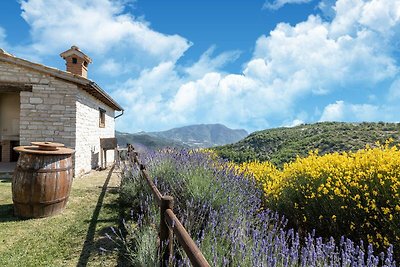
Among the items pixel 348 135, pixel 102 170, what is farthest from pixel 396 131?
pixel 102 170

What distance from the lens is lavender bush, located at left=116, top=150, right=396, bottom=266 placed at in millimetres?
2662

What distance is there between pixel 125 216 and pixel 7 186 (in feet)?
16.0

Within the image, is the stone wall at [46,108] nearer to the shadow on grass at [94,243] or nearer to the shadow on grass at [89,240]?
the shadow on grass at [89,240]

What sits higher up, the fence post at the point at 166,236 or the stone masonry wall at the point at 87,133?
the stone masonry wall at the point at 87,133

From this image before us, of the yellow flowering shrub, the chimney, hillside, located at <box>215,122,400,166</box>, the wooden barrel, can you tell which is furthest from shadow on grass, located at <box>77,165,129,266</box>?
hillside, located at <box>215,122,400,166</box>

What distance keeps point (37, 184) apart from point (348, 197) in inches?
195

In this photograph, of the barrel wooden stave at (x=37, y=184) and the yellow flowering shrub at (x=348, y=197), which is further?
the barrel wooden stave at (x=37, y=184)

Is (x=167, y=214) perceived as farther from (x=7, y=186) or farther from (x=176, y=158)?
(x=7, y=186)

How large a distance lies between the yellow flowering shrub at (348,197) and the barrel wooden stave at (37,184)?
3.88 meters

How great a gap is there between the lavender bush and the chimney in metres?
8.62

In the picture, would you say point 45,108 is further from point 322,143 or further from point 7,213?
point 322,143

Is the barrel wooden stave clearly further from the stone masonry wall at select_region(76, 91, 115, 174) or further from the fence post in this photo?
the stone masonry wall at select_region(76, 91, 115, 174)

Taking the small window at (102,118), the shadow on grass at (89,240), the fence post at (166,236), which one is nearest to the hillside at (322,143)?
the small window at (102,118)

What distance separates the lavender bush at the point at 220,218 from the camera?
2662 mm
